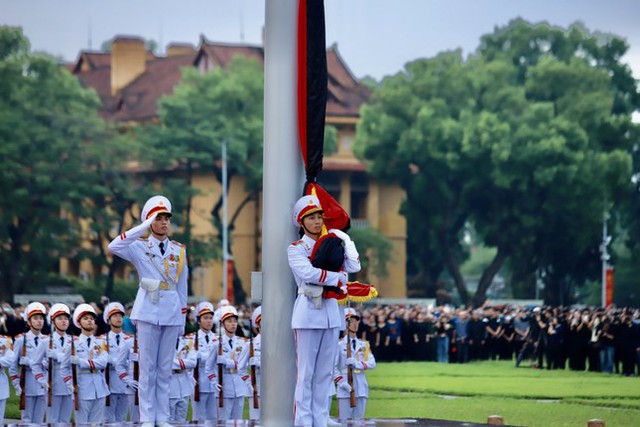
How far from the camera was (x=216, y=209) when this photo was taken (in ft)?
195

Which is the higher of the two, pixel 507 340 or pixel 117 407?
Answer: pixel 507 340

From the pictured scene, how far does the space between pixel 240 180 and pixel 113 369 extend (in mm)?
45475

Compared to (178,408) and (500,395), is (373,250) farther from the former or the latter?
(178,408)

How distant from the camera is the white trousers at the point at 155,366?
11086 millimetres

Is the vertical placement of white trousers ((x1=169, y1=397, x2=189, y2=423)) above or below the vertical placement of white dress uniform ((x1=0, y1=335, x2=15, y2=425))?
below

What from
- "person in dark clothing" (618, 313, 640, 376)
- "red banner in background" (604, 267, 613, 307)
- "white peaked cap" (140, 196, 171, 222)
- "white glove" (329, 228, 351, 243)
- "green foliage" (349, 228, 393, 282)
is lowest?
"person in dark clothing" (618, 313, 640, 376)

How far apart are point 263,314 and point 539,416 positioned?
13.5 m

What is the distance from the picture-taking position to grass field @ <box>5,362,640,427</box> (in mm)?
23906

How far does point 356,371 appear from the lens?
56.0 feet

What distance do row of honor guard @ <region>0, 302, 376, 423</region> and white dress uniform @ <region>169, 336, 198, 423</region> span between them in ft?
0.04

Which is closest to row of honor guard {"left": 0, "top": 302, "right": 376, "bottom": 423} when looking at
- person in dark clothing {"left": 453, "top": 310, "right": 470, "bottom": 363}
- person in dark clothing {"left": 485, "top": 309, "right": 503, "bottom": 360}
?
person in dark clothing {"left": 453, "top": 310, "right": 470, "bottom": 363}

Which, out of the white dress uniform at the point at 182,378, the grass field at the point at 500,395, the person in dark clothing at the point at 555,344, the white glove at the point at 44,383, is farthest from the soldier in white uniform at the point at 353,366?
the person in dark clothing at the point at 555,344

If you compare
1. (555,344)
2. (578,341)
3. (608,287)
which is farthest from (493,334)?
(608,287)

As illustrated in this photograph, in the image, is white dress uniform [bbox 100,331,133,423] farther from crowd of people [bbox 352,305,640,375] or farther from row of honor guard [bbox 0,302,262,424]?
crowd of people [bbox 352,305,640,375]
